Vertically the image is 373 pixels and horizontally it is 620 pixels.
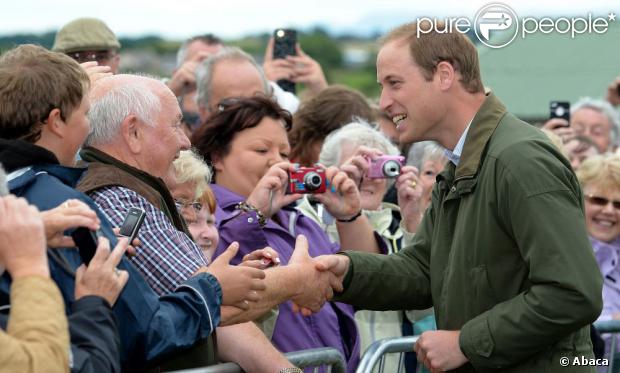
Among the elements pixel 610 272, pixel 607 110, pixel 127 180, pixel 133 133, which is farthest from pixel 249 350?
pixel 607 110

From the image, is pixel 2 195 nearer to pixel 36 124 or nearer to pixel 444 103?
pixel 36 124

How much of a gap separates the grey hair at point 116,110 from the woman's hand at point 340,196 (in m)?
1.51

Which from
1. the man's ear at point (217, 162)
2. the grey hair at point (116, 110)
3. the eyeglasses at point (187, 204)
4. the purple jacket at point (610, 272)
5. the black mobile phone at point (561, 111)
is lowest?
the purple jacket at point (610, 272)

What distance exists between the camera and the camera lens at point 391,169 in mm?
6062

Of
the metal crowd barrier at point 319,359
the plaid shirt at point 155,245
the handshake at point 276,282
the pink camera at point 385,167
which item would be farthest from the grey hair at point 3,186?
the pink camera at point 385,167

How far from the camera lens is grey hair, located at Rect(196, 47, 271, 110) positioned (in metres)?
6.95

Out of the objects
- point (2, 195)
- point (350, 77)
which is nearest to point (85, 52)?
point (2, 195)

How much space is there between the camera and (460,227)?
14.5 feet

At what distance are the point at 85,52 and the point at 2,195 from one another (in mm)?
4307

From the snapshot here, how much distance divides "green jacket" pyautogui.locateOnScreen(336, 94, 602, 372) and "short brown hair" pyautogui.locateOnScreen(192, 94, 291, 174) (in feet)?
4.44

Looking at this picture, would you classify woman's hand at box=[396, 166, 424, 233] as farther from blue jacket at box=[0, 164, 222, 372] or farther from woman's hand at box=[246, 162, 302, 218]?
blue jacket at box=[0, 164, 222, 372]

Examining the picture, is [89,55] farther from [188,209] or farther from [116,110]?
[116,110]

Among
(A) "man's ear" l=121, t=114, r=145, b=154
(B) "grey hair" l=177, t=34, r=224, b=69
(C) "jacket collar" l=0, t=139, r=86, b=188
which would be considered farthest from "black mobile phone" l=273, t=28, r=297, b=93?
(C) "jacket collar" l=0, t=139, r=86, b=188

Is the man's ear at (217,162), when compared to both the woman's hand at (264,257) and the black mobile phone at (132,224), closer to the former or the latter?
the woman's hand at (264,257)
